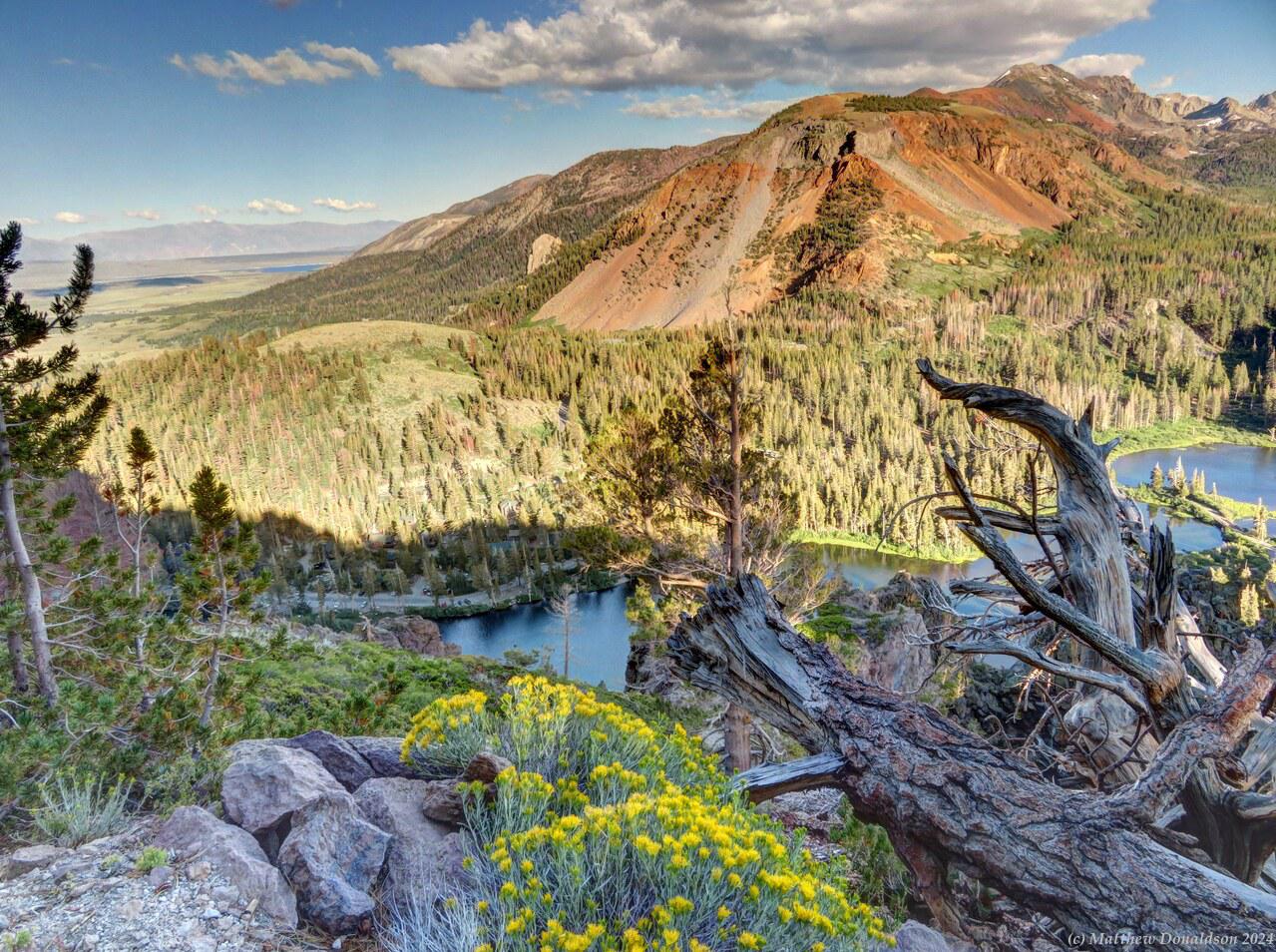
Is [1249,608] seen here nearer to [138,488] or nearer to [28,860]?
[138,488]

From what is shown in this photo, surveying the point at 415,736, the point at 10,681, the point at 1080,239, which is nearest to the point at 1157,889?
the point at 415,736

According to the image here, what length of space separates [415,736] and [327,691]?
12.2 metres

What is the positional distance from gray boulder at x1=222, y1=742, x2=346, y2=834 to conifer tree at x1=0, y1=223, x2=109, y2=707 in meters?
5.73

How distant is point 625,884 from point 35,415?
969 cm

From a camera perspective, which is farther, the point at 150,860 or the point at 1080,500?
the point at 1080,500

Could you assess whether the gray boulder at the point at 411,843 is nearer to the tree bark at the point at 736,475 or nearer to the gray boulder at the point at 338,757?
the gray boulder at the point at 338,757

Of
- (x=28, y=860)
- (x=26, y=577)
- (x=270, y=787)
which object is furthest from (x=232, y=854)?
(x=26, y=577)

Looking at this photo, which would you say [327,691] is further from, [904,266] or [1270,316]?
[1270,316]

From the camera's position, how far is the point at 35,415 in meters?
8.70

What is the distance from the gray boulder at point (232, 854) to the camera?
340 centimetres

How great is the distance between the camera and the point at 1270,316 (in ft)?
491

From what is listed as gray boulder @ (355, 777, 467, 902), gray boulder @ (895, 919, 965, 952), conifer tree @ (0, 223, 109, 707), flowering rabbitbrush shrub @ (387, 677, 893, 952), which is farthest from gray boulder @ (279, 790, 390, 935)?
conifer tree @ (0, 223, 109, 707)

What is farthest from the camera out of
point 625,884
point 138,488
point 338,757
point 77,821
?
point 138,488

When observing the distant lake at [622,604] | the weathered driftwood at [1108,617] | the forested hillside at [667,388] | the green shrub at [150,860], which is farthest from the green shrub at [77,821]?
the forested hillside at [667,388]
